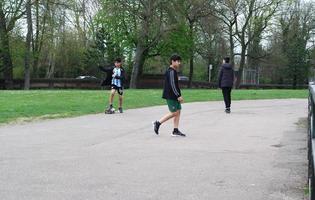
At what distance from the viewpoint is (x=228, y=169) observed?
7.89 m

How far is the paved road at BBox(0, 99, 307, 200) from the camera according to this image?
6.46 meters

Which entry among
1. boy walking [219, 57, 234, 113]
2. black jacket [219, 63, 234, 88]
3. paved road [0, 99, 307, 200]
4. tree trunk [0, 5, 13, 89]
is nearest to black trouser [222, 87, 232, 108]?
boy walking [219, 57, 234, 113]

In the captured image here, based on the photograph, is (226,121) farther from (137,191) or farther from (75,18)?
(75,18)

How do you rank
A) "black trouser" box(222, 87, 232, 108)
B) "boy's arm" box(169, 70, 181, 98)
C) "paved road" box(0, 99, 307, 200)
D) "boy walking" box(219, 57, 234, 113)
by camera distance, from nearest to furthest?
"paved road" box(0, 99, 307, 200)
"boy's arm" box(169, 70, 181, 98)
"black trouser" box(222, 87, 232, 108)
"boy walking" box(219, 57, 234, 113)

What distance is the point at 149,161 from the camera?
8523 millimetres

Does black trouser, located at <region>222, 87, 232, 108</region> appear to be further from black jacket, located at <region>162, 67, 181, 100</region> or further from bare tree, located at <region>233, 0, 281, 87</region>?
bare tree, located at <region>233, 0, 281, 87</region>

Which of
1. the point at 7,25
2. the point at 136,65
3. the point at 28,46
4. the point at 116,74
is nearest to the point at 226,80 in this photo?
the point at 116,74

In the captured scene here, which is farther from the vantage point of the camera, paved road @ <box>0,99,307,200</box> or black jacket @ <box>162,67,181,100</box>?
black jacket @ <box>162,67,181,100</box>

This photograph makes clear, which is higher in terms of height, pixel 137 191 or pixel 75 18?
pixel 75 18

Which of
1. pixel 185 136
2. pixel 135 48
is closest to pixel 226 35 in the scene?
pixel 135 48

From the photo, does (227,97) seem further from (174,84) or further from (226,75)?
(174,84)

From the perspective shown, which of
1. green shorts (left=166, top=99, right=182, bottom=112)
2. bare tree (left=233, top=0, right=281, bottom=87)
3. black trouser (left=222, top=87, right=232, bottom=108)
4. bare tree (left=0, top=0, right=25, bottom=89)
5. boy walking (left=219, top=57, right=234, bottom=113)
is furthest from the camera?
bare tree (left=233, top=0, right=281, bottom=87)

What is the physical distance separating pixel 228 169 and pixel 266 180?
2.79 ft

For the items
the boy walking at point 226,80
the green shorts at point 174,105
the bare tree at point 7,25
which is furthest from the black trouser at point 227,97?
the bare tree at point 7,25
